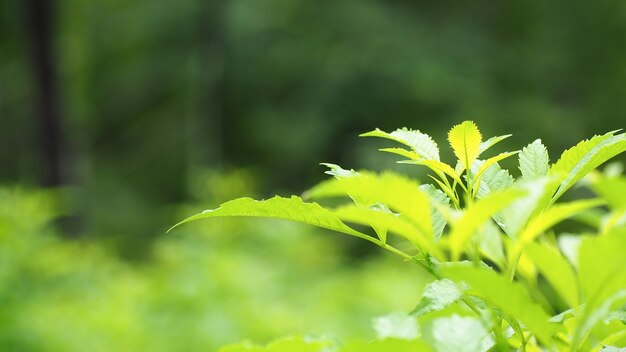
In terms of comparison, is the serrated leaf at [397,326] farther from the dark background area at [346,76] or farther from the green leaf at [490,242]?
the dark background area at [346,76]

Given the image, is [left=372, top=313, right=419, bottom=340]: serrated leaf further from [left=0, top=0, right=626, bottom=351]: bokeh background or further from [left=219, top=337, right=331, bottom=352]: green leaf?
[left=0, top=0, right=626, bottom=351]: bokeh background

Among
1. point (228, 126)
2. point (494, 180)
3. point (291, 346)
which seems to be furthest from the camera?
point (228, 126)

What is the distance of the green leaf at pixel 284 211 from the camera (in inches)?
20.1

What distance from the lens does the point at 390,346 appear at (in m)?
0.42

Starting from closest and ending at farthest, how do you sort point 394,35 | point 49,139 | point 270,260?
point 270,260 → point 49,139 → point 394,35

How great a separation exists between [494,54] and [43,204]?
682cm

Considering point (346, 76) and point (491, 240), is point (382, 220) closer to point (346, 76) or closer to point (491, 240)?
point (491, 240)

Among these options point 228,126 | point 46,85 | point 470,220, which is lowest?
point 228,126

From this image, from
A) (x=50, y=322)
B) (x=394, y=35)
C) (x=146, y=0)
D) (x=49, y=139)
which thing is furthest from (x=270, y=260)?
(x=146, y=0)

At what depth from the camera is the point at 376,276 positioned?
15.4 ft

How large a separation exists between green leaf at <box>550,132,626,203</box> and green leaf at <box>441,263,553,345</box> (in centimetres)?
11

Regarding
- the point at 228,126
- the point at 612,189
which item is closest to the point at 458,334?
the point at 612,189

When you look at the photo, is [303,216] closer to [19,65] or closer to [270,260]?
[270,260]

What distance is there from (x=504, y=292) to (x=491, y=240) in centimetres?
4
